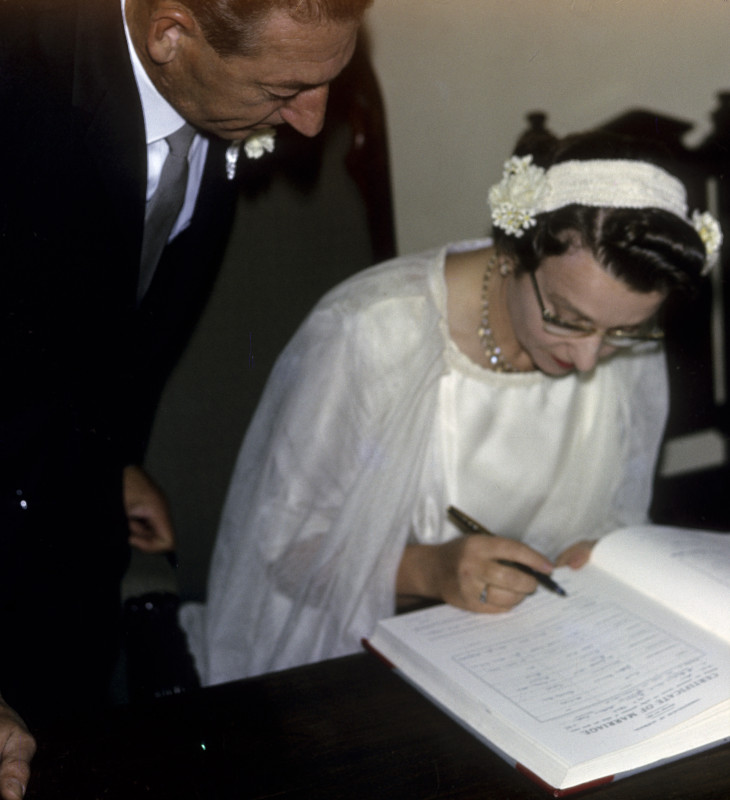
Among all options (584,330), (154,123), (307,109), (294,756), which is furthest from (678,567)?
(154,123)

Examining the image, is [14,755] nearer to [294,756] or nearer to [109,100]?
[294,756]

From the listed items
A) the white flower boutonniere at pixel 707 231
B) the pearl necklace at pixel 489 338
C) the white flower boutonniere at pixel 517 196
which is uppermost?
the white flower boutonniere at pixel 517 196

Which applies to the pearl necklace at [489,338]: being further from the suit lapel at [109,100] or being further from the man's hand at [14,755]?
the man's hand at [14,755]

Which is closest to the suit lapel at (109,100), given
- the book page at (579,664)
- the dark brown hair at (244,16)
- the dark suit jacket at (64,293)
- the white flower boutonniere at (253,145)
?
the dark suit jacket at (64,293)

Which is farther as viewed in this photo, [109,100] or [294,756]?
[109,100]

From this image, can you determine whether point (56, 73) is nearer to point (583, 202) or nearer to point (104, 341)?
point (104, 341)

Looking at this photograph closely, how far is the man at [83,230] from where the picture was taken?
38.6 inches

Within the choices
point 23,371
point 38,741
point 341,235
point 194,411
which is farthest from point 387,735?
point 341,235

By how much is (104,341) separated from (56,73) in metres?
0.34

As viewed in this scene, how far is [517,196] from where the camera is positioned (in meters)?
1.40

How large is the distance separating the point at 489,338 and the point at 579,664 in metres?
0.77

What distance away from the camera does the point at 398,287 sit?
1571 millimetres

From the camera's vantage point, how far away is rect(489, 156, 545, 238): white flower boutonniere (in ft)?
4.55

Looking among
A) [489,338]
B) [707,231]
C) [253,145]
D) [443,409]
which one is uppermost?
[253,145]
